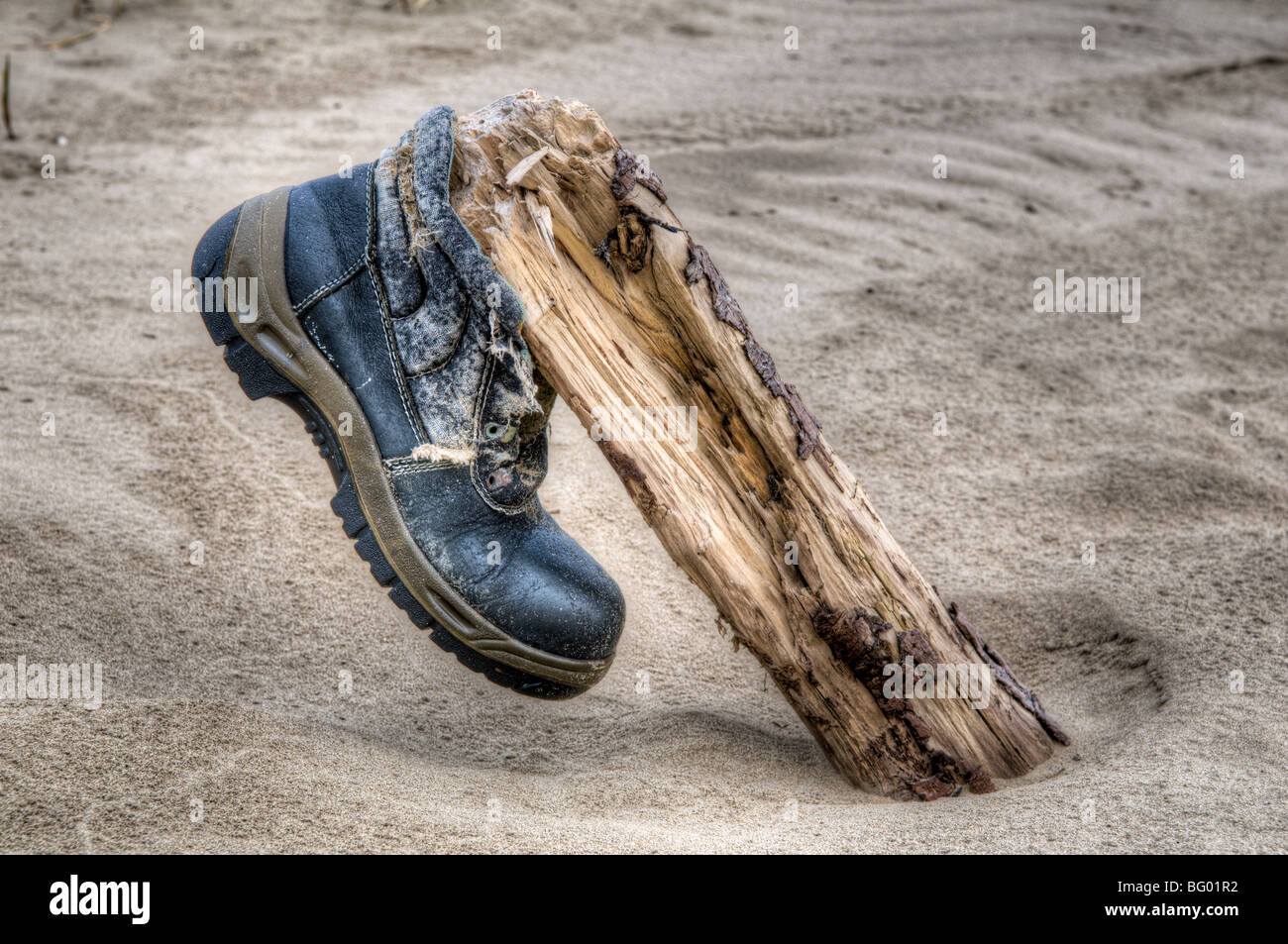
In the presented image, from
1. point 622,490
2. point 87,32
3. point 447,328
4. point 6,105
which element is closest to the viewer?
point 447,328

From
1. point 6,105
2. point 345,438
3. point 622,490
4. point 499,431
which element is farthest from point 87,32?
point 499,431

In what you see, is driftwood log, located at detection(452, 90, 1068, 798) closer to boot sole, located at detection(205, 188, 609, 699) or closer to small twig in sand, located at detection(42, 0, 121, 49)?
boot sole, located at detection(205, 188, 609, 699)

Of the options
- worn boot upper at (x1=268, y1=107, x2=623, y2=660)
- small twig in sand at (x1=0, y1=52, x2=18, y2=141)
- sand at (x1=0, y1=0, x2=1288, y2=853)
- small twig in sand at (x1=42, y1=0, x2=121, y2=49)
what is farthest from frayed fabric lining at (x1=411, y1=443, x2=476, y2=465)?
small twig in sand at (x1=42, y1=0, x2=121, y2=49)

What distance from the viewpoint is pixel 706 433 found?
4.95 feet

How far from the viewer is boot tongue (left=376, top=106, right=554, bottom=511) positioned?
1448 millimetres

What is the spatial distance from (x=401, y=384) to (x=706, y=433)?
1.35ft

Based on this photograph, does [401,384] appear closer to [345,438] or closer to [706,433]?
[345,438]

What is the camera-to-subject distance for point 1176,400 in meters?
2.78

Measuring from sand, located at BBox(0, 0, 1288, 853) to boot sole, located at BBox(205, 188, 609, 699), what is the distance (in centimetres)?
20

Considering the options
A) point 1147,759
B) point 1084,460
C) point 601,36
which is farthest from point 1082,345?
point 601,36

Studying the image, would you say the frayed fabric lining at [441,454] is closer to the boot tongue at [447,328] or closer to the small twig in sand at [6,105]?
the boot tongue at [447,328]

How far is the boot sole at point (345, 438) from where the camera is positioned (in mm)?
1507

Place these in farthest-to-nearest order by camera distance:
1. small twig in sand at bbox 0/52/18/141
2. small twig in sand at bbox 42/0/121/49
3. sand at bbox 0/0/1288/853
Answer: small twig in sand at bbox 42/0/121/49, small twig in sand at bbox 0/52/18/141, sand at bbox 0/0/1288/853

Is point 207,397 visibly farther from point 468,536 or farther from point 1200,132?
point 1200,132
